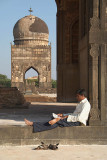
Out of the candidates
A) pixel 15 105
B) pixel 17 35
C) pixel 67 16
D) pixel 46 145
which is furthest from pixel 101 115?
pixel 17 35

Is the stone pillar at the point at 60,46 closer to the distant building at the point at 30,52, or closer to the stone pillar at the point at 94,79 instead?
the stone pillar at the point at 94,79

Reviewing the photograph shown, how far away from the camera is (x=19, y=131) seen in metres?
5.77

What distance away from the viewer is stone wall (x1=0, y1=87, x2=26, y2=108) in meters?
11.8

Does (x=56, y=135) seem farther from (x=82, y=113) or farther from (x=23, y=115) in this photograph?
(x=23, y=115)

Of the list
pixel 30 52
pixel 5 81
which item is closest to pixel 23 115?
pixel 30 52

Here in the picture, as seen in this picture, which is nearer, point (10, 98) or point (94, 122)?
point (94, 122)

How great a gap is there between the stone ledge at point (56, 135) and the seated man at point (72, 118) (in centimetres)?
10

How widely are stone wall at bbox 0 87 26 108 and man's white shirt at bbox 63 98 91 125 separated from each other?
605 centimetres

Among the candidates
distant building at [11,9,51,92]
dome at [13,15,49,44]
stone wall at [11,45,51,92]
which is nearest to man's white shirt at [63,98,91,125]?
distant building at [11,9,51,92]

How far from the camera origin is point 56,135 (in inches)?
229

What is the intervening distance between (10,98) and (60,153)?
24.0ft

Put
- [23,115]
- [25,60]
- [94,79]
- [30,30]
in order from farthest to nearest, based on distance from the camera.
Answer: [30,30] → [25,60] → [23,115] → [94,79]

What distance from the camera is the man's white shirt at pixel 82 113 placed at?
570cm

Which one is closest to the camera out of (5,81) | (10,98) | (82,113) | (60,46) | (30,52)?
(82,113)
